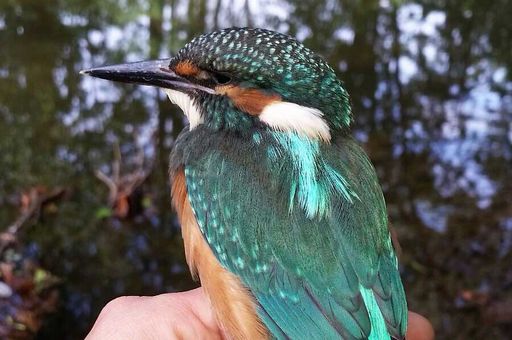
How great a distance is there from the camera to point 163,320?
7.83 feet

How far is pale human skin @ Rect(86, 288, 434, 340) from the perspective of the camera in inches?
90.0

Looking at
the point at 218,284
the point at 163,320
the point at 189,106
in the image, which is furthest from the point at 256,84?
the point at 163,320

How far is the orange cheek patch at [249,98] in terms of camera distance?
2252mm

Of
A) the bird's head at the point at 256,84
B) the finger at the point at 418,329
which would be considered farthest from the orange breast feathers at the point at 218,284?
the finger at the point at 418,329

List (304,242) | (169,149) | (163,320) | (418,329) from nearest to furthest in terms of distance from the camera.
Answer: (304,242) → (163,320) → (418,329) → (169,149)

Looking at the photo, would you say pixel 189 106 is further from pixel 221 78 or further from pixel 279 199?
pixel 279 199

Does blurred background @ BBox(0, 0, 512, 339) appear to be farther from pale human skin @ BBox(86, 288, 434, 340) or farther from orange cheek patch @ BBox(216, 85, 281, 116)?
orange cheek patch @ BBox(216, 85, 281, 116)

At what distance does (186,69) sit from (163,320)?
0.95 meters

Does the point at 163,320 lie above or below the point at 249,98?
below

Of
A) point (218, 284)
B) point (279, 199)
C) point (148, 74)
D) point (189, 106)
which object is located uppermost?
point (148, 74)

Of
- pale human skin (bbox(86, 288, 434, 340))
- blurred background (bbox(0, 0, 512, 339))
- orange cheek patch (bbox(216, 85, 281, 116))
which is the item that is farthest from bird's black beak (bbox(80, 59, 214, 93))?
blurred background (bbox(0, 0, 512, 339))

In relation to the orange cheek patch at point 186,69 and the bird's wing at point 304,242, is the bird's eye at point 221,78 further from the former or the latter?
the bird's wing at point 304,242

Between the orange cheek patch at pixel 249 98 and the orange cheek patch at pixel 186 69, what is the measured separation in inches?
4.4

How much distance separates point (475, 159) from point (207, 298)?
4348mm
